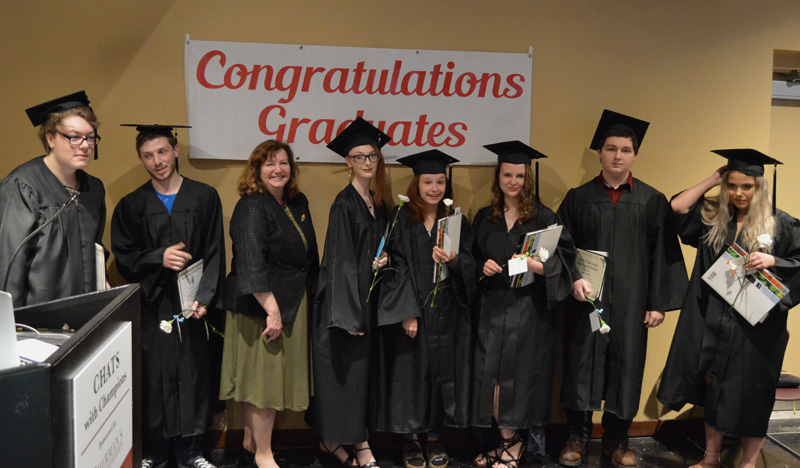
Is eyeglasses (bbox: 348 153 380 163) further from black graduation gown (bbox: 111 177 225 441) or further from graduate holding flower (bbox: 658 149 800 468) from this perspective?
graduate holding flower (bbox: 658 149 800 468)

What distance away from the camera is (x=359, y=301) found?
294 centimetres

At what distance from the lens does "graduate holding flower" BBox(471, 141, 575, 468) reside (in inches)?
122

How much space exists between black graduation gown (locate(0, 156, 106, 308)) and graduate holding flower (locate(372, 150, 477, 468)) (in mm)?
1382

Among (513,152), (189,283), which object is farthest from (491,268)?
(189,283)

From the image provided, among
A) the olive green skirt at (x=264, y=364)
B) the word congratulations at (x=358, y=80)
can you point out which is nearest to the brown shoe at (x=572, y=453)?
the olive green skirt at (x=264, y=364)

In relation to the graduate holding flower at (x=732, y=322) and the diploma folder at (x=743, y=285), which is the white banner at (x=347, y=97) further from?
the diploma folder at (x=743, y=285)

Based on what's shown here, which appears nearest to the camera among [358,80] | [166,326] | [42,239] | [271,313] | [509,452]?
[42,239]

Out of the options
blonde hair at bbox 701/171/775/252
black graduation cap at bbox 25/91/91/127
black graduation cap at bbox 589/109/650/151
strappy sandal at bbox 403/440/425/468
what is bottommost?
strappy sandal at bbox 403/440/425/468

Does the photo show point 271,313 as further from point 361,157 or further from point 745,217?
point 745,217

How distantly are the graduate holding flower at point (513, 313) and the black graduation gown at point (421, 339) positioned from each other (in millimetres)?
91

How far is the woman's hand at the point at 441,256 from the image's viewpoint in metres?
2.96

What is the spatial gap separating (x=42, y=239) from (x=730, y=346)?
3.18 m

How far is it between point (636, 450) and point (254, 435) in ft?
7.10

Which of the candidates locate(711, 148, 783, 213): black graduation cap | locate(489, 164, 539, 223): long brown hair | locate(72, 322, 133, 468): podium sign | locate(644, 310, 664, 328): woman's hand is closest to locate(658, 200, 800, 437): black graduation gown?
locate(644, 310, 664, 328): woman's hand
